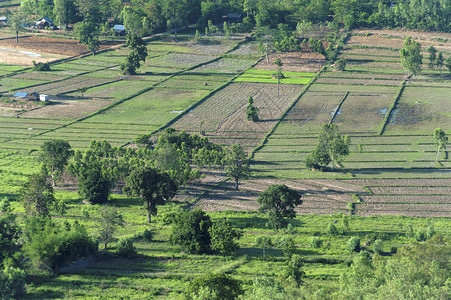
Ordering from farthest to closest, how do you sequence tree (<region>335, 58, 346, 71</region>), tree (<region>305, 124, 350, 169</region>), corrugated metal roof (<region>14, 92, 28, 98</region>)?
tree (<region>335, 58, 346, 71</region>) → corrugated metal roof (<region>14, 92, 28, 98</region>) → tree (<region>305, 124, 350, 169</region>)

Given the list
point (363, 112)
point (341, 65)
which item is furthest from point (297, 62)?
point (363, 112)

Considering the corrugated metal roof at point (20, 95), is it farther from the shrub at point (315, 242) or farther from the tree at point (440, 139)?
the shrub at point (315, 242)

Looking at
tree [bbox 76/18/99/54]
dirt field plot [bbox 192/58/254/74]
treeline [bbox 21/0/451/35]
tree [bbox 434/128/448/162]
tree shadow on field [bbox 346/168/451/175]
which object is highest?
treeline [bbox 21/0/451/35]

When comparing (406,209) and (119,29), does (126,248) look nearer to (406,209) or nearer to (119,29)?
(406,209)

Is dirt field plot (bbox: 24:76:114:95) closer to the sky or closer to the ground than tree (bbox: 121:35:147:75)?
closer to the ground

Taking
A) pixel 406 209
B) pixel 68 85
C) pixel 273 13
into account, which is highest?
pixel 273 13

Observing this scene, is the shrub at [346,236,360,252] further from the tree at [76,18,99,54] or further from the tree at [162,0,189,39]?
the tree at [162,0,189,39]

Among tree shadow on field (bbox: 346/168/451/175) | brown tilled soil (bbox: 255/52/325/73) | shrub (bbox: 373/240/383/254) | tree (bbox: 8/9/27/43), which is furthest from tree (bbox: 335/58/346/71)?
tree (bbox: 8/9/27/43)

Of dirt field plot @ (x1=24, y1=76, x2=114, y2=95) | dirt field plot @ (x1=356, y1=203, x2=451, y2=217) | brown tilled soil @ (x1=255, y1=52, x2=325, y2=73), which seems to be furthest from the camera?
brown tilled soil @ (x1=255, y1=52, x2=325, y2=73)

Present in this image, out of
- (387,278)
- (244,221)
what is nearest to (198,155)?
(244,221)
